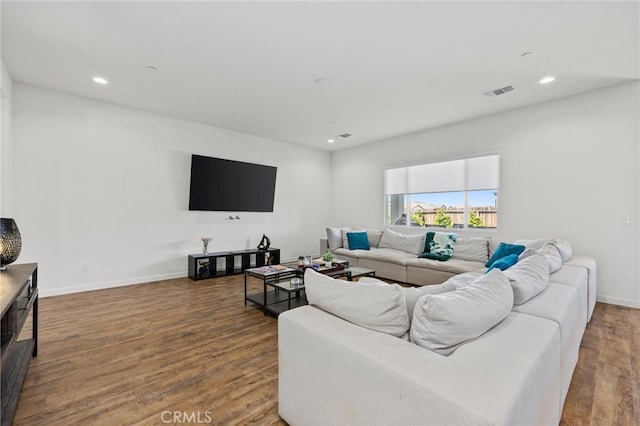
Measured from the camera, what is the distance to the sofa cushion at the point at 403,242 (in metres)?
5.04

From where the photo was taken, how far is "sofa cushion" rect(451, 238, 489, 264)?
4.28m

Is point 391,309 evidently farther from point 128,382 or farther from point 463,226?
point 463,226

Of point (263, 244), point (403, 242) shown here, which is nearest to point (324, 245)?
point (263, 244)

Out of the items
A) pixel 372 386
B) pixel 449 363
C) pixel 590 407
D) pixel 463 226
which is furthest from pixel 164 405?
pixel 463 226

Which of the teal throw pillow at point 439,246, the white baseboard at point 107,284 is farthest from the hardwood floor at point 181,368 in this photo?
the teal throw pillow at point 439,246

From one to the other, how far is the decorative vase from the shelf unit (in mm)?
2771

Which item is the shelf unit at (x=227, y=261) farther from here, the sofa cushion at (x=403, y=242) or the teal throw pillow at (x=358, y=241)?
the sofa cushion at (x=403, y=242)

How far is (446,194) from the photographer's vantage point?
5371 mm

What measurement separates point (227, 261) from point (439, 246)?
3713 mm

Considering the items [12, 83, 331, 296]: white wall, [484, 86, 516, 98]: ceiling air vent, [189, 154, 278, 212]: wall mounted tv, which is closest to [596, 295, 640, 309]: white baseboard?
[484, 86, 516, 98]: ceiling air vent

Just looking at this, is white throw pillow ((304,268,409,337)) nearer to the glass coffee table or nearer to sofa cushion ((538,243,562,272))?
the glass coffee table

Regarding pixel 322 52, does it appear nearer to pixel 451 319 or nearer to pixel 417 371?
pixel 451 319

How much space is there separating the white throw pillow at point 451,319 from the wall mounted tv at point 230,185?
15.3ft

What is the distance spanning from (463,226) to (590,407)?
3562 mm
